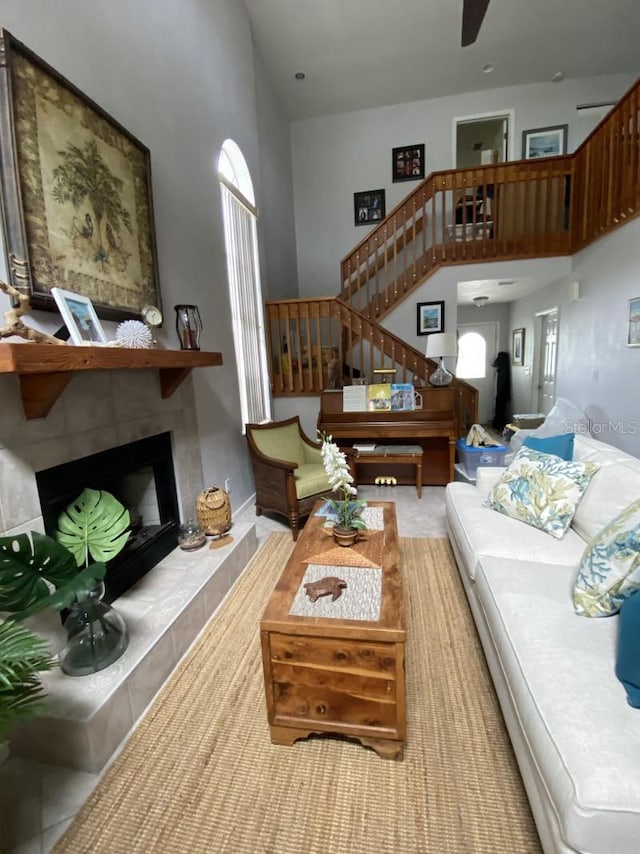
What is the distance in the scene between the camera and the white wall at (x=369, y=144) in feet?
17.0

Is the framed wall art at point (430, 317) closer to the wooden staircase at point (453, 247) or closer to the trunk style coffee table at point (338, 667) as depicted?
the wooden staircase at point (453, 247)

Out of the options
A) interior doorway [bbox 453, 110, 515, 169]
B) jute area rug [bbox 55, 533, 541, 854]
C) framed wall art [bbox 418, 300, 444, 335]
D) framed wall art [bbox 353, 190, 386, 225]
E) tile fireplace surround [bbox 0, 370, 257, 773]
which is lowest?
jute area rug [bbox 55, 533, 541, 854]

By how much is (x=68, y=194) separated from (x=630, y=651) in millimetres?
2488

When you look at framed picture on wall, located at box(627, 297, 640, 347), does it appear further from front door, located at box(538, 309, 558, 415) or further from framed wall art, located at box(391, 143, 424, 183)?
framed wall art, located at box(391, 143, 424, 183)

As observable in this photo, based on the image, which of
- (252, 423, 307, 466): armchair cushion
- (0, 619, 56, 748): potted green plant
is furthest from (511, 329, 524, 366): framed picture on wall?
(0, 619, 56, 748): potted green plant

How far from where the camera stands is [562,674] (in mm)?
1068

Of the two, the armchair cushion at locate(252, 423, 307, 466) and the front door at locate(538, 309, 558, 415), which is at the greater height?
the front door at locate(538, 309, 558, 415)

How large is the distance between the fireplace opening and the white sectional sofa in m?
1.69

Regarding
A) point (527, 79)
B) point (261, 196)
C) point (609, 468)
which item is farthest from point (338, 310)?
point (527, 79)

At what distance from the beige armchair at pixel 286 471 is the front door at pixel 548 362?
11.5 feet

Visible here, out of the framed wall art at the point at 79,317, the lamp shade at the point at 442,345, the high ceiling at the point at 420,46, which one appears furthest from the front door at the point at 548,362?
the framed wall art at the point at 79,317

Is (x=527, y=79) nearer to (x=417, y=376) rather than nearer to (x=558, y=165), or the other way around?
(x=558, y=165)

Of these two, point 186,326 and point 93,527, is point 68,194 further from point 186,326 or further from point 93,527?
point 93,527

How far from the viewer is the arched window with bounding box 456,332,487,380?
715 centimetres
